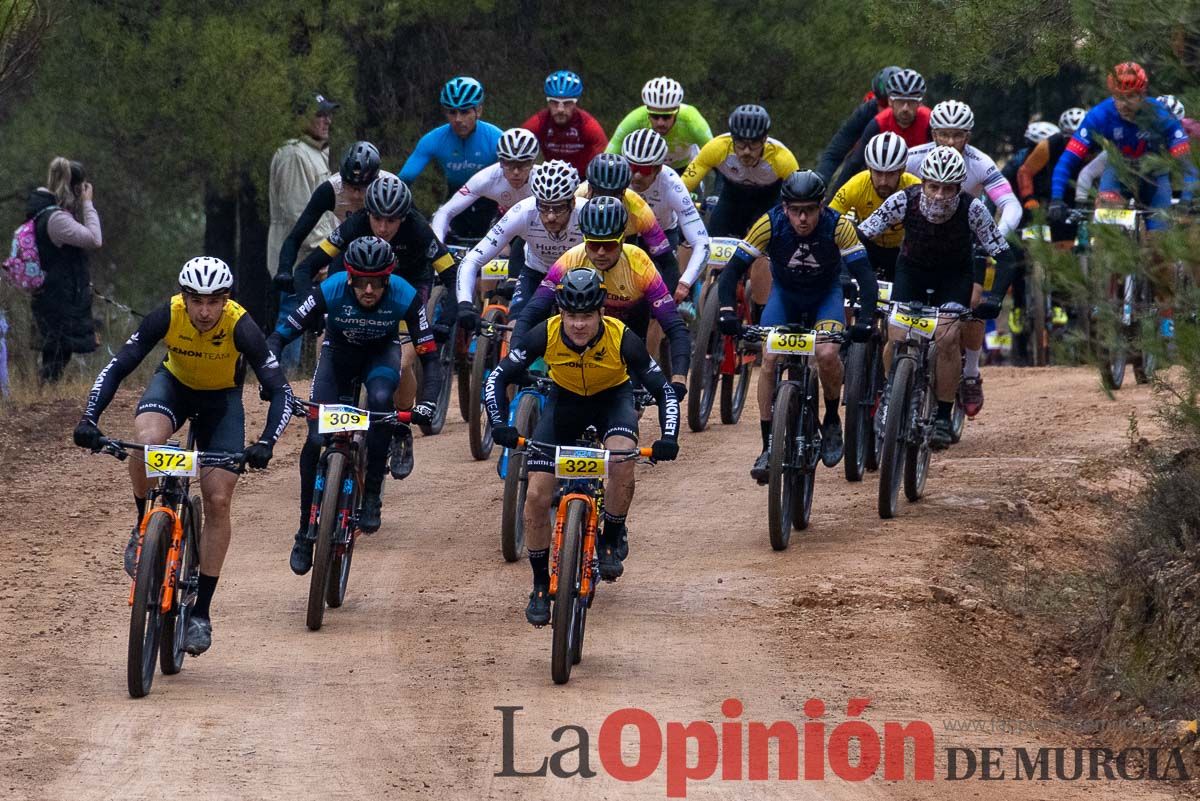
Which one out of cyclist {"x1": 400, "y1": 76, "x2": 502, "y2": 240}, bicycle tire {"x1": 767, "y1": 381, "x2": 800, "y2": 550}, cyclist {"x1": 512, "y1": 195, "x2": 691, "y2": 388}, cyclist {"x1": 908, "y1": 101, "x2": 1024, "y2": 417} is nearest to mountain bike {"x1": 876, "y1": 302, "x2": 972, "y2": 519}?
cyclist {"x1": 908, "y1": 101, "x2": 1024, "y2": 417}

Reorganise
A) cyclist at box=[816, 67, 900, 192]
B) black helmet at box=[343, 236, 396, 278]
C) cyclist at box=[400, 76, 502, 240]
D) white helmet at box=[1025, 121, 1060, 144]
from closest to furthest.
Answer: black helmet at box=[343, 236, 396, 278] → cyclist at box=[816, 67, 900, 192] → cyclist at box=[400, 76, 502, 240] → white helmet at box=[1025, 121, 1060, 144]

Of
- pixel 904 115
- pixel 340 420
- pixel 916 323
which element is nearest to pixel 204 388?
pixel 340 420

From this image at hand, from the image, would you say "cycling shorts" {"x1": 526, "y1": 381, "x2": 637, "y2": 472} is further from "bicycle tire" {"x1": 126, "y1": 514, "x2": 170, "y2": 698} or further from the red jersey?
the red jersey

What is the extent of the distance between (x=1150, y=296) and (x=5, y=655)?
6.28 meters

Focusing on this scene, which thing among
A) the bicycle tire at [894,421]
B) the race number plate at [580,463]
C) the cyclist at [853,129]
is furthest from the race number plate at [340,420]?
the cyclist at [853,129]

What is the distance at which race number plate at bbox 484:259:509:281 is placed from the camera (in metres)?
14.7

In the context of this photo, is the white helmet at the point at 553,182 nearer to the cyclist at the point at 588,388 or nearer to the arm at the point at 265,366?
the cyclist at the point at 588,388

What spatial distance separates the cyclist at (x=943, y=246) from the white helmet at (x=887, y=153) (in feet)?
0.68

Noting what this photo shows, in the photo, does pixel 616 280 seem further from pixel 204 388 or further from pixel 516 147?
pixel 204 388

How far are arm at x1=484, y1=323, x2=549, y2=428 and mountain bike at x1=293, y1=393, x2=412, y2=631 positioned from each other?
0.72 m

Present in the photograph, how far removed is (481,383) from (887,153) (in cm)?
324

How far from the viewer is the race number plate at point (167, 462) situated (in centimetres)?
941

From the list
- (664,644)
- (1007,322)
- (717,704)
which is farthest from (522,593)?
(1007,322)

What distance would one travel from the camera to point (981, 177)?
13.7m
